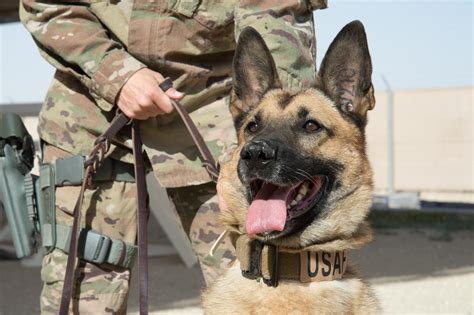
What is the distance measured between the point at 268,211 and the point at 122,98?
2.26 ft

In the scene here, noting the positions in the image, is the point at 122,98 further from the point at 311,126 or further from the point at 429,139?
the point at 429,139

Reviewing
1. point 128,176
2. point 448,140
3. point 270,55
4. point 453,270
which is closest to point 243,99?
point 270,55

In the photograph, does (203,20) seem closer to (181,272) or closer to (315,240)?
(315,240)

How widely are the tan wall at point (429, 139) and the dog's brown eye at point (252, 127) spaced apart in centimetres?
963

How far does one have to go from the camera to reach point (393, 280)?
22.1 ft

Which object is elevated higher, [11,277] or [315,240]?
[315,240]

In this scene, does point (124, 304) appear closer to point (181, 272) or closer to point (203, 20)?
point (203, 20)

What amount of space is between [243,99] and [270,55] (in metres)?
0.23

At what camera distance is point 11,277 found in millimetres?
6910

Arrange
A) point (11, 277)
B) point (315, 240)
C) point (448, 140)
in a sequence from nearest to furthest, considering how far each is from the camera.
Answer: point (315, 240) < point (11, 277) < point (448, 140)

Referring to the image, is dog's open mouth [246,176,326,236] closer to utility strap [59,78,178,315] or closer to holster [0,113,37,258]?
utility strap [59,78,178,315]

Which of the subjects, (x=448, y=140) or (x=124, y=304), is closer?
(x=124, y=304)

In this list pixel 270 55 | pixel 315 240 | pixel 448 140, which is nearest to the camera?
pixel 315 240

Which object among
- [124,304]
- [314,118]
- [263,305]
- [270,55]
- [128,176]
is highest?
[270,55]
